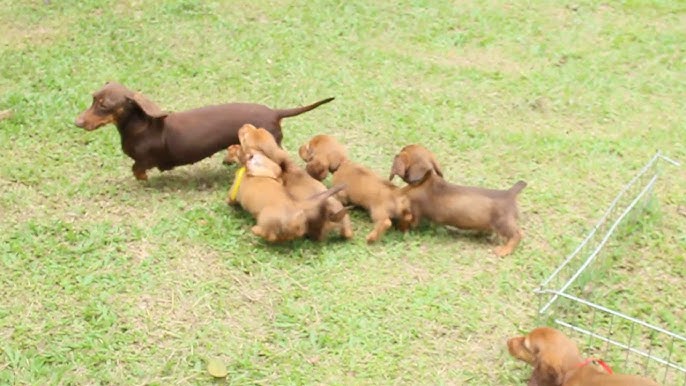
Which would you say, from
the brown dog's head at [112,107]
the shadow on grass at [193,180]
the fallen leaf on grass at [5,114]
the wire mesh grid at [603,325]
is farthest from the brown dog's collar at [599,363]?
the fallen leaf on grass at [5,114]

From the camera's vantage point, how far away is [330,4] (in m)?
6.34

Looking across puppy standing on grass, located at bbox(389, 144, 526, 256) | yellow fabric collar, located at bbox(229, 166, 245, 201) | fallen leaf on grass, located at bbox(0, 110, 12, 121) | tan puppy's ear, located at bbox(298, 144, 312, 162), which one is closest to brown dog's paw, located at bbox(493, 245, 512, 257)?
puppy standing on grass, located at bbox(389, 144, 526, 256)

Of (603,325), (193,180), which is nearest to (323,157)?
(193,180)

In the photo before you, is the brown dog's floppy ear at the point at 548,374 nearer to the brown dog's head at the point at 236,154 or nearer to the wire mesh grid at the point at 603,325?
the wire mesh grid at the point at 603,325

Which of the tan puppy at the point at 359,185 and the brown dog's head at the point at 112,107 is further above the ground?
the brown dog's head at the point at 112,107

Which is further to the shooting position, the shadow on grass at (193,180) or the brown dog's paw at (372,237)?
the shadow on grass at (193,180)

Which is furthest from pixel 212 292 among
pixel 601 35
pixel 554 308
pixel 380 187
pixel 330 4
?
pixel 601 35

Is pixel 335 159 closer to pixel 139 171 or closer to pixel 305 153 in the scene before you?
pixel 305 153

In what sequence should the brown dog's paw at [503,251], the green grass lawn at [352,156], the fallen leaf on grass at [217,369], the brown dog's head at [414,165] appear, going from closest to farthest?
1. the fallen leaf on grass at [217,369]
2. the green grass lawn at [352,156]
3. the brown dog's paw at [503,251]
4. the brown dog's head at [414,165]

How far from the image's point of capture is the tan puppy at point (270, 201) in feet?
12.5

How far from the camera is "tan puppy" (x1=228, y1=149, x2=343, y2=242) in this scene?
3.80 meters

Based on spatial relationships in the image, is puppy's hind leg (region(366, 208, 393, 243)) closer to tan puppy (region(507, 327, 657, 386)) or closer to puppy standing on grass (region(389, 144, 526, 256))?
puppy standing on grass (region(389, 144, 526, 256))

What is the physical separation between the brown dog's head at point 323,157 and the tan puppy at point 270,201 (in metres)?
0.23

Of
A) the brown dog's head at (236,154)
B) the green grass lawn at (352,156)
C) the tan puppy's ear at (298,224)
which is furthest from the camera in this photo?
the brown dog's head at (236,154)
